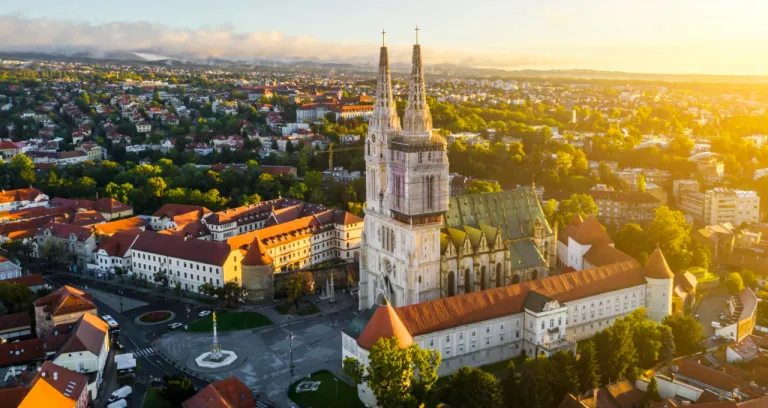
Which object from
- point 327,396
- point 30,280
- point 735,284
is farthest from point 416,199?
point 30,280

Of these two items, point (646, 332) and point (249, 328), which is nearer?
point (646, 332)

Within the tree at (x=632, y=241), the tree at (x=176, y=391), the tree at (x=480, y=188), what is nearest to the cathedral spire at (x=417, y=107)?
the tree at (x=176, y=391)

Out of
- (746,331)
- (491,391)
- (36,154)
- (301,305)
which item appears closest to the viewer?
(491,391)

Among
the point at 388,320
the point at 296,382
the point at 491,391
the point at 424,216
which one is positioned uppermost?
the point at 424,216

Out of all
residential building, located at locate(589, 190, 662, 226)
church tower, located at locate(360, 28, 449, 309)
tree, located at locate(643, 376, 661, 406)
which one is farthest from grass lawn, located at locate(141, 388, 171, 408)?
residential building, located at locate(589, 190, 662, 226)

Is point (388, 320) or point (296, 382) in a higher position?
point (388, 320)

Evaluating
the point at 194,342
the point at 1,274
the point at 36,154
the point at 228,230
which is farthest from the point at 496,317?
the point at 36,154

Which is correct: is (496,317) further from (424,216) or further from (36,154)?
(36,154)
